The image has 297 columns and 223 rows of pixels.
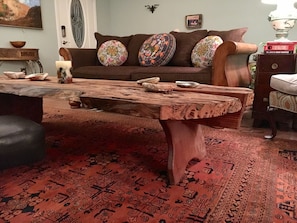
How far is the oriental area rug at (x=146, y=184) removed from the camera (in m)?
0.98

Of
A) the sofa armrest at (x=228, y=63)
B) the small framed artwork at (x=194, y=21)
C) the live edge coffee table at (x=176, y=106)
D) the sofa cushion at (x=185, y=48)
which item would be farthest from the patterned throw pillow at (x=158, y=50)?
the live edge coffee table at (x=176, y=106)

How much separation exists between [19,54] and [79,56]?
3.38ft

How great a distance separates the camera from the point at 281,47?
2.08 m

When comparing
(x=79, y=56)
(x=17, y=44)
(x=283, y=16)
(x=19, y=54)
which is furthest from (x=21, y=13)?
(x=283, y=16)

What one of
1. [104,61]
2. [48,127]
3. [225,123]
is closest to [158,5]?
[104,61]

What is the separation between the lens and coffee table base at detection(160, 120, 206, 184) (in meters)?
1.21

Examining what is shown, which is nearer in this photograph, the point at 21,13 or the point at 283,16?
the point at 283,16

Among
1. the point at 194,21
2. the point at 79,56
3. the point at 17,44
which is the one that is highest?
the point at 194,21

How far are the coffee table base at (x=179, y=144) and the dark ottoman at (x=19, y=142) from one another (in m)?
0.66

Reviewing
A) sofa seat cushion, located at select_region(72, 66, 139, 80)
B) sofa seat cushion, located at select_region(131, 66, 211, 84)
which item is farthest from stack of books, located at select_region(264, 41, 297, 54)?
sofa seat cushion, located at select_region(72, 66, 139, 80)

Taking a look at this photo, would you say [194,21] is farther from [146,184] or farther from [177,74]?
[146,184]

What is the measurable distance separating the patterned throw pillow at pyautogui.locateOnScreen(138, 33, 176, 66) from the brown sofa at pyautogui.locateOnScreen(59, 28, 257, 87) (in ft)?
0.32

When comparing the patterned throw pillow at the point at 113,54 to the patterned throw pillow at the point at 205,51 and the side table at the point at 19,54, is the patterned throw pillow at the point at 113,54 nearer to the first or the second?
the patterned throw pillow at the point at 205,51

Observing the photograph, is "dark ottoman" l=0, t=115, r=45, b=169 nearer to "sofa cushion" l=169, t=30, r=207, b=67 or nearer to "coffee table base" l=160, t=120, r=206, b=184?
"coffee table base" l=160, t=120, r=206, b=184
